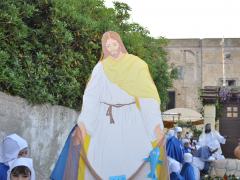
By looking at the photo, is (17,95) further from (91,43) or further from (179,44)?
(179,44)

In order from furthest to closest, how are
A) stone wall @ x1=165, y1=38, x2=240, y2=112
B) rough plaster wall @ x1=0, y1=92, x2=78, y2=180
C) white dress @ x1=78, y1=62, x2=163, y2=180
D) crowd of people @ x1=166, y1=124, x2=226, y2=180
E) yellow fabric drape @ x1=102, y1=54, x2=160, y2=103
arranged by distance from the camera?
stone wall @ x1=165, y1=38, x2=240, y2=112, crowd of people @ x1=166, y1=124, x2=226, y2=180, rough plaster wall @ x1=0, y1=92, x2=78, y2=180, yellow fabric drape @ x1=102, y1=54, x2=160, y2=103, white dress @ x1=78, y1=62, x2=163, y2=180

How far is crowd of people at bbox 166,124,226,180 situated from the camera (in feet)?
28.5

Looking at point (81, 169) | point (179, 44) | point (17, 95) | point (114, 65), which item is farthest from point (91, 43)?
point (179, 44)

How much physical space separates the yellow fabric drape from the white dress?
63mm

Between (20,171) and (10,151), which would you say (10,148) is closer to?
(10,151)

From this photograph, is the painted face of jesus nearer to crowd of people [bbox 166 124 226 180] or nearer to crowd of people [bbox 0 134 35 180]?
crowd of people [bbox 0 134 35 180]

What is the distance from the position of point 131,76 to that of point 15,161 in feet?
5.31

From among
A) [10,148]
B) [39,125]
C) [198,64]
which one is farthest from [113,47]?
[198,64]

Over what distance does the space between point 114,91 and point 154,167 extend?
3.00 feet

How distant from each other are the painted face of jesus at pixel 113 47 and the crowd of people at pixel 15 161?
4.65 ft

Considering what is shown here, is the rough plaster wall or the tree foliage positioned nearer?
the tree foliage

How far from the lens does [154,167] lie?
5438 mm

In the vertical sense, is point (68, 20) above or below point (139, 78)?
above

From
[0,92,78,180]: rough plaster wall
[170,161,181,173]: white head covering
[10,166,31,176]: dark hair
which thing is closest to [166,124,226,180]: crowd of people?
[170,161,181,173]: white head covering
